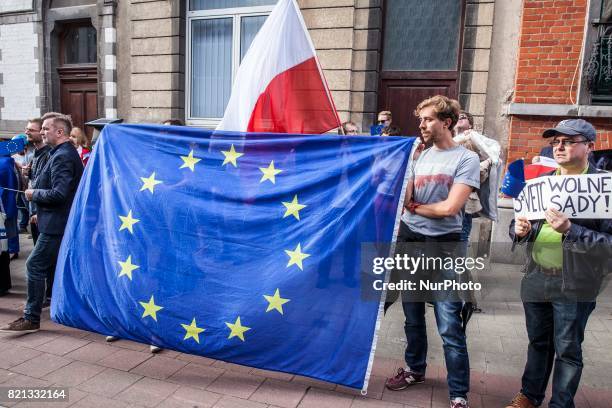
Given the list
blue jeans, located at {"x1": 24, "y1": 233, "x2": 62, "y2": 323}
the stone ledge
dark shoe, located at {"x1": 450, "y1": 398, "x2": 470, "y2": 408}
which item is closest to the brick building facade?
the stone ledge

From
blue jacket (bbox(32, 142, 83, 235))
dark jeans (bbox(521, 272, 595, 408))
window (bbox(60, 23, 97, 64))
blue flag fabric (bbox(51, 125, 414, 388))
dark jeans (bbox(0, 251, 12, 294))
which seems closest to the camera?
dark jeans (bbox(521, 272, 595, 408))

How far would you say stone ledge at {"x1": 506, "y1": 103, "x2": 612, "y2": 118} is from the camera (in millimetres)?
6121

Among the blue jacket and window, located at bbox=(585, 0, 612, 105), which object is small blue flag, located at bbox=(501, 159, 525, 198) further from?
window, located at bbox=(585, 0, 612, 105)

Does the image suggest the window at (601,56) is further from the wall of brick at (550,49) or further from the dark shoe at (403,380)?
the dark shoe at (403,380)

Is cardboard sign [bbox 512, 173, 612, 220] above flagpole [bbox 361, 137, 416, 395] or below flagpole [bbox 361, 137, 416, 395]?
above

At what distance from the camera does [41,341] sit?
12.5ft

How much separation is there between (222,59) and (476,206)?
6.39 m

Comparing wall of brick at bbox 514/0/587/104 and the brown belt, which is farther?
wall of brick at bbox 514/0/587/104

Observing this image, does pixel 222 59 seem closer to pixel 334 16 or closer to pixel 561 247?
pixel 334 16

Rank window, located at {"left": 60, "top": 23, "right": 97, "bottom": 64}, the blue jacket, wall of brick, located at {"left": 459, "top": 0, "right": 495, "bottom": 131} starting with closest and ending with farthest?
the blue jacket
wall of brick, located at {"left": 459, "top": 0, "right": 495, "bottom": 131}
window, located at {"left": 60, "top": 23, "right": 97, "bottom": 64}

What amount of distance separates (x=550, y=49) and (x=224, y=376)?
19.4 feet

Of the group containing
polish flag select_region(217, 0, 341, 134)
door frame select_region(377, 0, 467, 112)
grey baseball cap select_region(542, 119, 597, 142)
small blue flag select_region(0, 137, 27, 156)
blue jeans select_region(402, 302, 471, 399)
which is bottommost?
blue jeans select_region(402, 302, 471, 399)

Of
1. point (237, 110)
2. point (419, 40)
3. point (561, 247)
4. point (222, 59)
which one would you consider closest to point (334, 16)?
point (419, 40)

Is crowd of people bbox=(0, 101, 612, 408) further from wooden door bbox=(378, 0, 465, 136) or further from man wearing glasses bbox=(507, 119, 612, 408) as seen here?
wooden door bbox=(378, 0, 465, 136)
